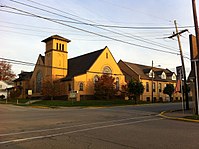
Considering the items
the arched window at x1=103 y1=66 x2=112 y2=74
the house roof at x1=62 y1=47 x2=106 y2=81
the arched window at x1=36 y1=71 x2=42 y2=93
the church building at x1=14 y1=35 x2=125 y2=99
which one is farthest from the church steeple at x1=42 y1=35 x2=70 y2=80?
the arched window at x1=103 y1=66 x2=112 y2=74

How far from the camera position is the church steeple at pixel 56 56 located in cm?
5434

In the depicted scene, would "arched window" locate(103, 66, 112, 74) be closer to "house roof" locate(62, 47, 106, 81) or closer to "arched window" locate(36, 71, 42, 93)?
"house roof" locate(62, 47, 106, 81)

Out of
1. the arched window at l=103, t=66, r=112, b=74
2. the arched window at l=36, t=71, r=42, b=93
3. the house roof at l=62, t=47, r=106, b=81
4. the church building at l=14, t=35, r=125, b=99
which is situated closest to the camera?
the church building at l=14, t=35, r=125, b=99

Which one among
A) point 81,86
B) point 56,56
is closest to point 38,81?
point 56,56

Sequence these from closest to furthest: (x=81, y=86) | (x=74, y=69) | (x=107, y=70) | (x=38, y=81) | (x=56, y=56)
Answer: (x=81, y=86)
(x=56, y=56)
(x=107, y=70)
(x=74, y=69)
(x=38, y=81)

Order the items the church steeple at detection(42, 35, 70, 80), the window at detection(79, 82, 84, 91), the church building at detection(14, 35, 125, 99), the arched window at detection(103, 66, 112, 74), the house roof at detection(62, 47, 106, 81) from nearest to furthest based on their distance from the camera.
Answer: the window at detection(79, 82, 84, 91), the church building at detection(14, 35, 125, 99), the house roof at detection(62, 47, 106, 81), the church steeple at detection(42, 35, 70, 80), the arched window at detection(103, 66, 112, 74)

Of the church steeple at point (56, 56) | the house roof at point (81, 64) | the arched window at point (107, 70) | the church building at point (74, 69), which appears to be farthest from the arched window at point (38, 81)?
the arched window at point (107, 70)

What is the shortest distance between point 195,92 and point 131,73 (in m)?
41.6

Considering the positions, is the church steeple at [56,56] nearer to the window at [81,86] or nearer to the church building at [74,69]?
the church building at [74,69]

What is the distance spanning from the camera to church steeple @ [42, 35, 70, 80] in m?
54.3

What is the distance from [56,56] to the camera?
54750 millimetres

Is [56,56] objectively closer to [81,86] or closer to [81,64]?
[81,64]

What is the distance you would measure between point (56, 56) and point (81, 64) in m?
5.80

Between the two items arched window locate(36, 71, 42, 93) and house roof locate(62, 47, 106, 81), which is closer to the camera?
house roof locate(62, 47, 106, 81)
